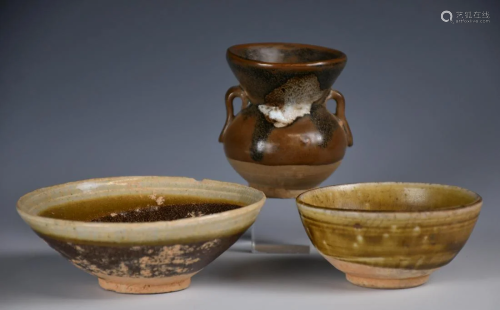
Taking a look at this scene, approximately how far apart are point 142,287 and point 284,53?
1.06 meters

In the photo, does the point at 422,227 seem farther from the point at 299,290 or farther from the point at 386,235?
the point at 299,290

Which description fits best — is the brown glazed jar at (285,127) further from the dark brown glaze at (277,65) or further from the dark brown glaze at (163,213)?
the dark brown glaze at (163,213)

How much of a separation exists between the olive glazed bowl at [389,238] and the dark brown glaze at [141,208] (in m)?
0.36

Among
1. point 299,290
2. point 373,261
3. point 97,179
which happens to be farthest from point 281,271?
point 97,179

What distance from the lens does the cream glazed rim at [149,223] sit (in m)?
2.48

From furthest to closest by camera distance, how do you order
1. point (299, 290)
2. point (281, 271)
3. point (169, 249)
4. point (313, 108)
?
point (313, 108)
point (281, 271)
point (299, 290)
point (169, 249)

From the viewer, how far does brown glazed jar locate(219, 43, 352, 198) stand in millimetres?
3090

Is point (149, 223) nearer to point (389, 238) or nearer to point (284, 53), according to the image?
point (389, 238)

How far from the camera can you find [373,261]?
261 centimetres

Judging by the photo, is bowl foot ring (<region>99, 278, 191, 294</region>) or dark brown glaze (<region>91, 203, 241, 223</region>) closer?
bowl foot ring (<region>99, 278, 191, 294</region>)

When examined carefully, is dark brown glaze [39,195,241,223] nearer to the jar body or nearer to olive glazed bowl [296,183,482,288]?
the jar body

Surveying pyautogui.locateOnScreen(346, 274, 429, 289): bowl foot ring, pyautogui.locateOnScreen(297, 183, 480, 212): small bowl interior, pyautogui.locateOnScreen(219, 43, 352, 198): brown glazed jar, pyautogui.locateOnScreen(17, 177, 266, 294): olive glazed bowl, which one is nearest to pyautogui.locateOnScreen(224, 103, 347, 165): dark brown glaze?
pyautogui.locateOnScreen(219, 43, 352, 198): brown glazed jar

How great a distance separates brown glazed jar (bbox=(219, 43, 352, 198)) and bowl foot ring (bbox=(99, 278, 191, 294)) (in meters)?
0.55

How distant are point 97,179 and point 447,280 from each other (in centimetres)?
105
